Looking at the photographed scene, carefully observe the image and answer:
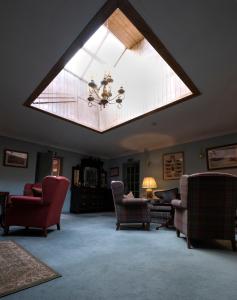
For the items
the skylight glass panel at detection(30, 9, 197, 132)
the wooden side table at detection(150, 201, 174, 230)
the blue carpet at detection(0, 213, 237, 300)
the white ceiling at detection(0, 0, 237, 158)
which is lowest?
the blue carpet at detection(0, 213, 237, 300)

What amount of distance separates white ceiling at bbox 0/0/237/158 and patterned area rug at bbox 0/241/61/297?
258 centimetres

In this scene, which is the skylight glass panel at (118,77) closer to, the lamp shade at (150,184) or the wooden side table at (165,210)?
the wooden side table at (165,210)

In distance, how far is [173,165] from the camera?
6332mm

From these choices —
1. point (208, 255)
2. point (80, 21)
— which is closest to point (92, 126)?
point (80, 21)

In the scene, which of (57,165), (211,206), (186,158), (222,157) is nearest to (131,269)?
(211,206)

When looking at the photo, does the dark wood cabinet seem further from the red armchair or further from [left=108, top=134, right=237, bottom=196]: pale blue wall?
the red armchair

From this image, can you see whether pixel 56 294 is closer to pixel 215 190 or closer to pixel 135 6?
pixel 215 190

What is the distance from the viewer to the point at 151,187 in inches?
246

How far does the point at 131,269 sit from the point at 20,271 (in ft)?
3.26

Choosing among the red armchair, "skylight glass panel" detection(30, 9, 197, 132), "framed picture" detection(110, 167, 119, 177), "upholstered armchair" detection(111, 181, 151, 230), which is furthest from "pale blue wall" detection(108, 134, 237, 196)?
the red armchair

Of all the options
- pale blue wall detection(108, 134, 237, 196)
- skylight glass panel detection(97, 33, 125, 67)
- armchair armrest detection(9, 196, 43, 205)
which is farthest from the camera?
pale blue wall detection(108, 134, 237, 196)

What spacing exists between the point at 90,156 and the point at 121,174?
1.54 m

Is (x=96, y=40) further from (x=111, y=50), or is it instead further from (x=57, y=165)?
(x=57, y=165)

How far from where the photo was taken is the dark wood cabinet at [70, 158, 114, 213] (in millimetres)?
7066
